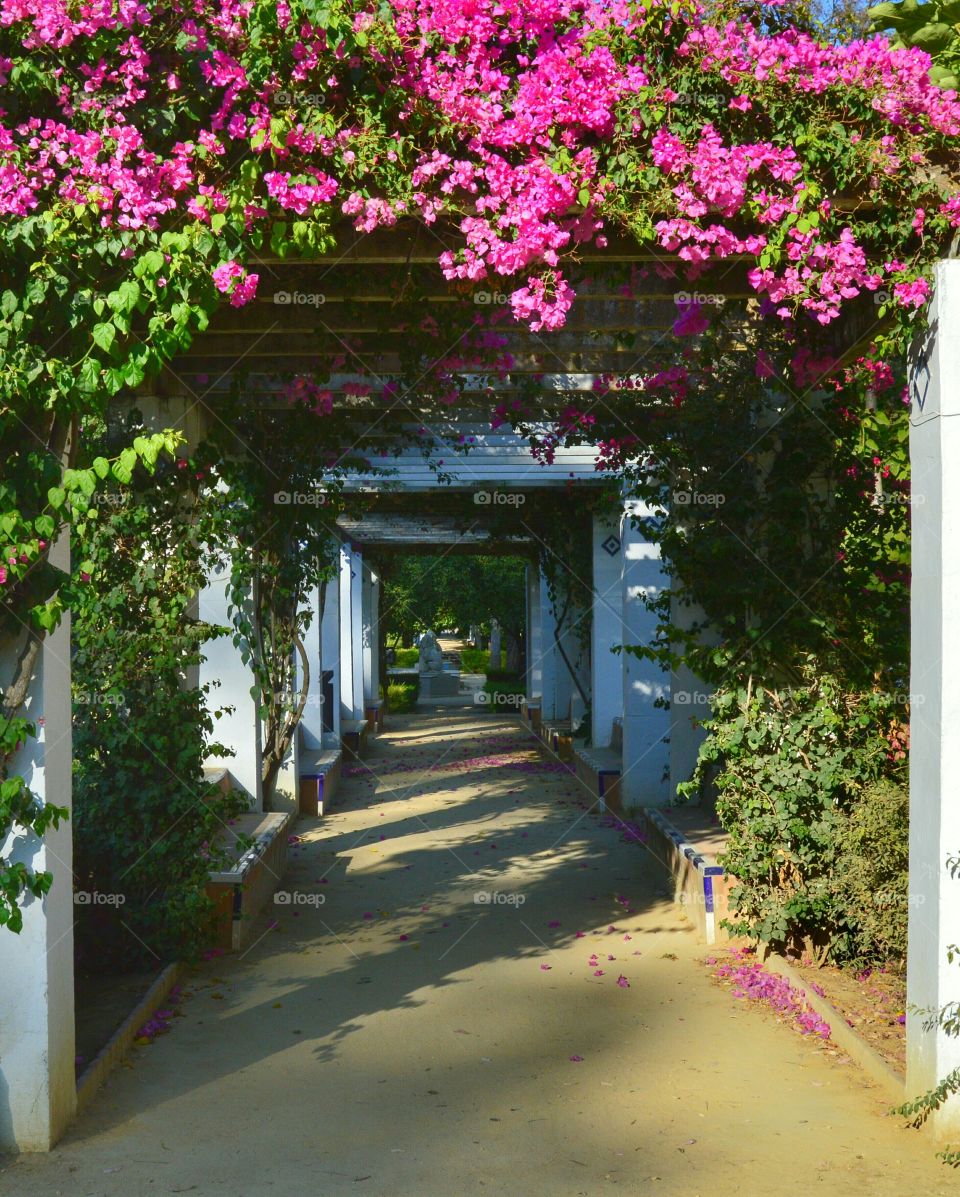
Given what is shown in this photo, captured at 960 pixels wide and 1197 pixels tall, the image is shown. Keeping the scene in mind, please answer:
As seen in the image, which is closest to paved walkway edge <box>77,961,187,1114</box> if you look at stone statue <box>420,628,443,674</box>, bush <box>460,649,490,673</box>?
stone statue <box>420,628,443,674</box>

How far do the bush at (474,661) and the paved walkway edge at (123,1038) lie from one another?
103ft

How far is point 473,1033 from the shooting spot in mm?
5020

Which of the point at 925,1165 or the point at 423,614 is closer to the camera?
the point at 925,1165

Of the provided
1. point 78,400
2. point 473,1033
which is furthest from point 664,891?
point 78,400

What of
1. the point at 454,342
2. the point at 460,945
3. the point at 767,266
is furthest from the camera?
the point at 460,945

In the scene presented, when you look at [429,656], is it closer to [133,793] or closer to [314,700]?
[314,700]

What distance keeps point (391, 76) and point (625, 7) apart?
75cm

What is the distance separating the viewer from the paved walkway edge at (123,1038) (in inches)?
164

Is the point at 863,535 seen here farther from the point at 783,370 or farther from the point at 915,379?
the point at 915,379

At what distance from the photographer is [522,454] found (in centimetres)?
1055

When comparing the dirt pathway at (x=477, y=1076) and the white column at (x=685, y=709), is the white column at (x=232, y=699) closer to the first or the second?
the dirt pathway at (x=477, y=1076)

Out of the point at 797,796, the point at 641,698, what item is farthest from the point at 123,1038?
the point at 641,698

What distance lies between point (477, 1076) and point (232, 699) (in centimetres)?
458

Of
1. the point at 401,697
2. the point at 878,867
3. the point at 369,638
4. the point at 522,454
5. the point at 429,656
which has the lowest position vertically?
the point at 401,697
